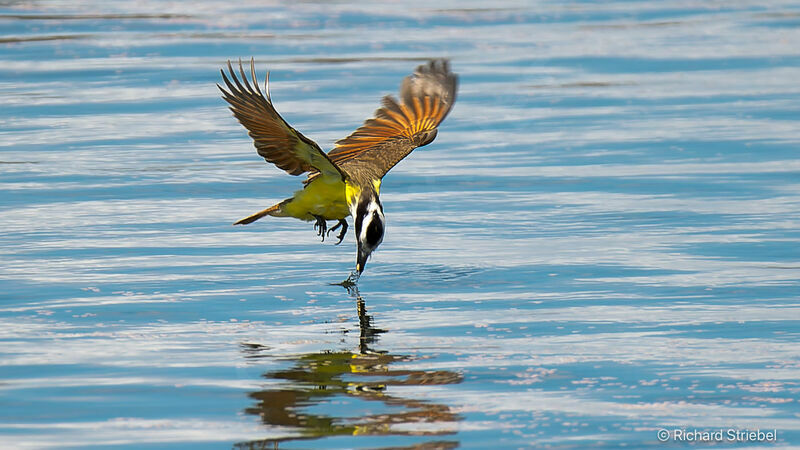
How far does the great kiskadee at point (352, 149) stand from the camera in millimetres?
6770

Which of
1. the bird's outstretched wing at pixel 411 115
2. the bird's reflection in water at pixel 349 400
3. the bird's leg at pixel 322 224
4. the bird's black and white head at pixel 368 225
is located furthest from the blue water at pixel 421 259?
the bird's outstretched wing at pixel 411 115

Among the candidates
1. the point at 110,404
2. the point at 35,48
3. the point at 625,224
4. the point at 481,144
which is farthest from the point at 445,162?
the point at 35,48

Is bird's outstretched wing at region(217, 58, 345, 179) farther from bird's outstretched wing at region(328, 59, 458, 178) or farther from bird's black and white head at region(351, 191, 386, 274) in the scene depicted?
bird's outstretched wing at region(328, 59, 458, 178)

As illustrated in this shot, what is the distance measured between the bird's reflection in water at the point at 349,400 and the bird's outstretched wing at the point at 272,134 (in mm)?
1174

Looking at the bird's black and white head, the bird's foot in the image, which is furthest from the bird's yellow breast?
the bird's black and white head

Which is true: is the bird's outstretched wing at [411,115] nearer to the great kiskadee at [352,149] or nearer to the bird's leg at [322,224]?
the great kiskadee at [352,149]

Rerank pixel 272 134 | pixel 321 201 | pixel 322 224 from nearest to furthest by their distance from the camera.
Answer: pixel 272 134
pixel 321 201
pixel 322 224

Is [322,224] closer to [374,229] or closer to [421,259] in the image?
[421,259]

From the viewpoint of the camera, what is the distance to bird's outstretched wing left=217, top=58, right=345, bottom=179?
22.0 feet

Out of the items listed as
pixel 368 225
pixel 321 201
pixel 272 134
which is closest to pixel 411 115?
pixel 321 201

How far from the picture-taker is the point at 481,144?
37.3ft

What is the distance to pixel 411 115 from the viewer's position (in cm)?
891

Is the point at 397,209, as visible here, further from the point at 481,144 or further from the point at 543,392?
the point at 543,392

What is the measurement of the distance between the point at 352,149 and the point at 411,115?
0.45 meters
